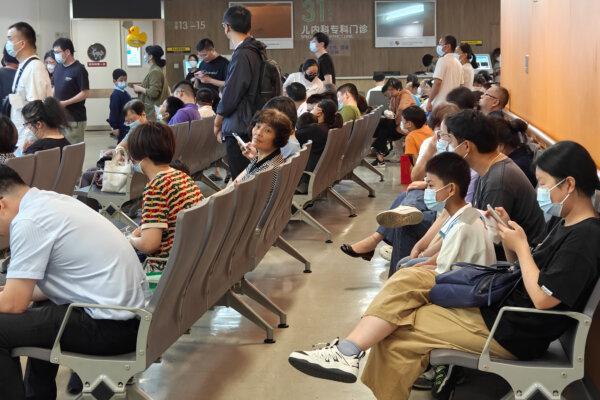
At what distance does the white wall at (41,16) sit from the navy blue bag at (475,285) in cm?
1418

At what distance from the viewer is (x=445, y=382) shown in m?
3.64

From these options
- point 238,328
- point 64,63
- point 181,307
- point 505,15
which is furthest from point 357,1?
point 181,307

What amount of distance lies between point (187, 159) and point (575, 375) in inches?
228

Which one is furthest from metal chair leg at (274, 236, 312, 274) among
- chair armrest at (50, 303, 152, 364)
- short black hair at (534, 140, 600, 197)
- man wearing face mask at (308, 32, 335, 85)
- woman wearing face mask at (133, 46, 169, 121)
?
woman wearing face mask at (133, 46, 169, 121)

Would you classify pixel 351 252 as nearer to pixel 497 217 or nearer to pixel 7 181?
pixel 497 217

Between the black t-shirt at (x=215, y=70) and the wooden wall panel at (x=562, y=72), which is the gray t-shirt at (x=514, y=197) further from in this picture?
the black t-shirt at (x=215, y=70)

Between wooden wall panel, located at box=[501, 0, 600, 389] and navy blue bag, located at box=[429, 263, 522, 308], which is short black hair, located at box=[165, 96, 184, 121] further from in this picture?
navy blue bag, located at box=[429, 263, 522, 308]

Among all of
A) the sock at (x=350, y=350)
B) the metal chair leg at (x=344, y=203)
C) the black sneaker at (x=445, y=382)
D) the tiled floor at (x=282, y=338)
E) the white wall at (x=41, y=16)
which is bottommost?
the tiled floor at (x=282, y=338)

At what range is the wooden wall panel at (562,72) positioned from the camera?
14.1 feet

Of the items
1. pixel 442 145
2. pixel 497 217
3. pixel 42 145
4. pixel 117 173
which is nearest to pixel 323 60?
pixel 117 173

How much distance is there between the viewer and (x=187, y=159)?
8.36 metres

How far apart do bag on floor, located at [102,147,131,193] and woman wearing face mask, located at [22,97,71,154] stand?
1.65 feet

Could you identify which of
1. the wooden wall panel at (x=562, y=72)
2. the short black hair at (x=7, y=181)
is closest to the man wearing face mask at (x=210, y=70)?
the wooden wall panel at (x=562, y=72)

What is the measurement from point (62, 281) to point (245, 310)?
4.82 feet
